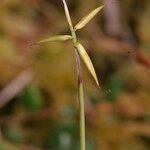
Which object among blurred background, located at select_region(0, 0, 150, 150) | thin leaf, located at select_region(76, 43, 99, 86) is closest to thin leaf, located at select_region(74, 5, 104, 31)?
thin leaf, located at select_region(76, 43, 99, 86)

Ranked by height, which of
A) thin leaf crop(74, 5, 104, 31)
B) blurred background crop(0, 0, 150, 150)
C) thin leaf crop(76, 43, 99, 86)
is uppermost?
blurred background crop(0, 0, 150, 150)

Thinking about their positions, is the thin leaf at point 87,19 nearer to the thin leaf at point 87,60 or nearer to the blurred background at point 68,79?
the thin leaf at point 87,60

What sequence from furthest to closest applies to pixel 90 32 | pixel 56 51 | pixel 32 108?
pixel 90 32 → pixel 56 51 → pixel 32 108

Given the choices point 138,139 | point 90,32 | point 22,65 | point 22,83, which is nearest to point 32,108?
point 22,83

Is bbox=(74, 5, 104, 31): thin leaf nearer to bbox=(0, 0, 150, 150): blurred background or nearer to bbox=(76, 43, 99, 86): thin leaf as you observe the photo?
bbox=(76, 43, 99, 86): thin leaf

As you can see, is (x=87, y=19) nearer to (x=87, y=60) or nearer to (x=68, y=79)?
(x=87, y=60)

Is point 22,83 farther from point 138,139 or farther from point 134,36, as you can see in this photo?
point 134,36

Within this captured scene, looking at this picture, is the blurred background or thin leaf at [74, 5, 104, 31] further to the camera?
the blurred background

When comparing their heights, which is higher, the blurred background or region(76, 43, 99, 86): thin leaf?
the blurred background
